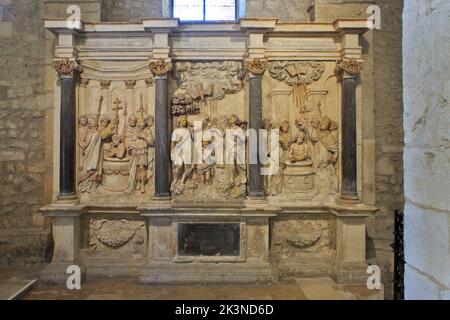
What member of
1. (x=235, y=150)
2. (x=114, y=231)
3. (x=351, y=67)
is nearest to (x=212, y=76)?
(x=235, y=150)

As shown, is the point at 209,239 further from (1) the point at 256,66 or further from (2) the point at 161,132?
(1) the point at 256,66

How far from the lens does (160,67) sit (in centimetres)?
552

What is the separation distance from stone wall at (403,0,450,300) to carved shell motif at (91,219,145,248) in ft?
14.5

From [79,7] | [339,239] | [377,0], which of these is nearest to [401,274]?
[339,239]

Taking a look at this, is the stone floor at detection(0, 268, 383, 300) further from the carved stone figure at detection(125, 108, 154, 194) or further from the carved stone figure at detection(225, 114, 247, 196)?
the carved stone figure at detection(225, 114, 247, 196)

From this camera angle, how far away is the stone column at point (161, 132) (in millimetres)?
5547

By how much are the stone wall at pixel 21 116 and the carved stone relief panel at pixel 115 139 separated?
0.90 m

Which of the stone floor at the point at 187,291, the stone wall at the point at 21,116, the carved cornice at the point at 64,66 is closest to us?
the stone floor at the point at 187,291

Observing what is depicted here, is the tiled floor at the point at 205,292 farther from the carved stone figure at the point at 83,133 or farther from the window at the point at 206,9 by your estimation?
the window at the point at 206,9

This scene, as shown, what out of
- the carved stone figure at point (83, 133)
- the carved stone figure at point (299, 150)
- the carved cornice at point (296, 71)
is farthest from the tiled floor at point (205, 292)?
the carved cornice at point (296, 71)

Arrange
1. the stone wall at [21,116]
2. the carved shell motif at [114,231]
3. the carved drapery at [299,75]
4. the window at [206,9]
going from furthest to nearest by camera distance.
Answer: the window at [206,9] < the stone wall at [21,116] < the carved drapery at [299,75] < the carved shell motif at [114,231]

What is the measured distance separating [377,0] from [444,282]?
578 centimetres

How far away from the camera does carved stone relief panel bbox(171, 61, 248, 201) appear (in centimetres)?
569

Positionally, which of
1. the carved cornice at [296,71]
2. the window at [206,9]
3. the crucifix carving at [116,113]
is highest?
the window at [206,9]
